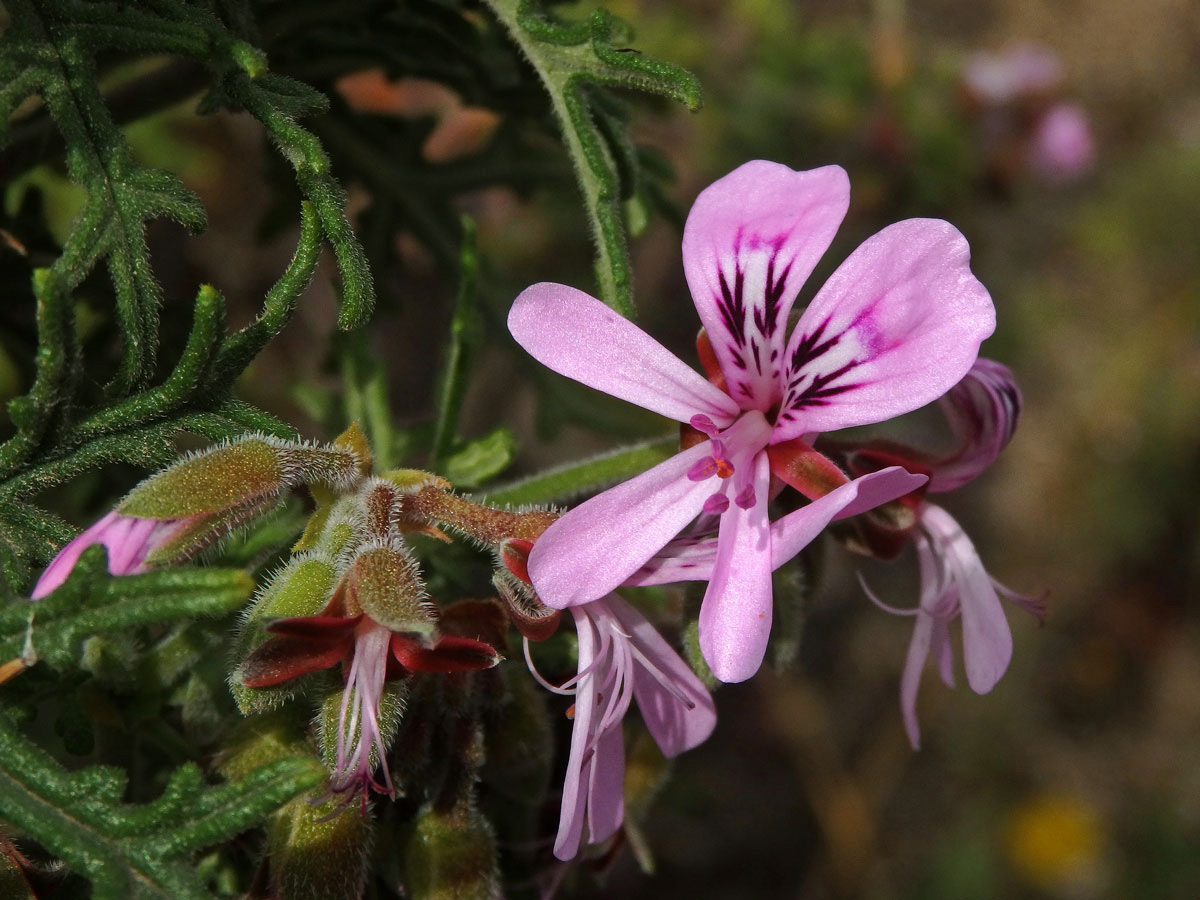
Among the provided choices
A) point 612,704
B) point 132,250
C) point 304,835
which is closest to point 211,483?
point 132,250

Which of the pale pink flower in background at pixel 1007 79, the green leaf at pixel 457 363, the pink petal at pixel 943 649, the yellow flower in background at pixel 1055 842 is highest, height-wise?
the green leaf at pixel 457 363

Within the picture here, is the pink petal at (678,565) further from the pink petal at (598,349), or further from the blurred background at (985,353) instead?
the blurred background at (985,353)

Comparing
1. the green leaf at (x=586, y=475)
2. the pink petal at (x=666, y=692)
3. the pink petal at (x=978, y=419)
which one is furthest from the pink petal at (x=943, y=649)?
the green leaf at (x=586, y=475)

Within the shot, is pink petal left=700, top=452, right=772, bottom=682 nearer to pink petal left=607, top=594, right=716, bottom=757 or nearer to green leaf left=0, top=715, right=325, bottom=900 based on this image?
pink petal left=607, top=594, right=716, bottom=757

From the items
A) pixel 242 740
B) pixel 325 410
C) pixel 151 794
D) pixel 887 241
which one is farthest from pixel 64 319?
pixel 325 410

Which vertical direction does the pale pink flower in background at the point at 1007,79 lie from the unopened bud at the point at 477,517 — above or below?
below

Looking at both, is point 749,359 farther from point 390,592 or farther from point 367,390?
point 367,390

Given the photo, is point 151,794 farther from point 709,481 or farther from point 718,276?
point 718,276
